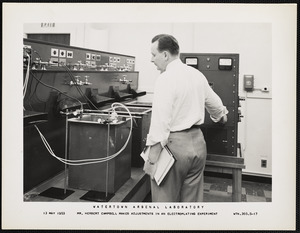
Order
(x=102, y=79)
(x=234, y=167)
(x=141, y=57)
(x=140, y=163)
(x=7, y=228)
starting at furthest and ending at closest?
(x=141, y=57) → (x=102, y=79) → (x=140, y=163) → (x=234, y=167) → (x=7, y=228)

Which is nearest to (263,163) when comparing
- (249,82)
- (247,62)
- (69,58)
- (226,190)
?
(226,190)

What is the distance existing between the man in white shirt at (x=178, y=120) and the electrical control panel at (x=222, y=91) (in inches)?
4.5

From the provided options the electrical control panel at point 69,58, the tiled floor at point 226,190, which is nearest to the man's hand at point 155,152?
the tiled floor at point 226,190

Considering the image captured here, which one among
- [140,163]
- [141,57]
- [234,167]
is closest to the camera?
[234,167]

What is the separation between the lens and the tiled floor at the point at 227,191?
8.52 feet

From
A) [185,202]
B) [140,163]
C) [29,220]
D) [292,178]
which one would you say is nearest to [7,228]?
[29,220]

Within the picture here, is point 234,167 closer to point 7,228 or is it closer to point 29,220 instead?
point 29,220

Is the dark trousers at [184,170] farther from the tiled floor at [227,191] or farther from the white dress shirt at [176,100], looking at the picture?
the tiled floor at [227,191]

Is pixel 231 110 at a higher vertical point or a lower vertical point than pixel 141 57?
lower

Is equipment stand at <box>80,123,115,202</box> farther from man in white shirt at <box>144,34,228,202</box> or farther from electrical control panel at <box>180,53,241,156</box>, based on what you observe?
electrical control panel at <box>180,53,241,156</box>

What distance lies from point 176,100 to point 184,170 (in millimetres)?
382

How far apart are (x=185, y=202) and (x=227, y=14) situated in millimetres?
1006

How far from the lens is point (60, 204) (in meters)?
1.44

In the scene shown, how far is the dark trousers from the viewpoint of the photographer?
1453 mm
